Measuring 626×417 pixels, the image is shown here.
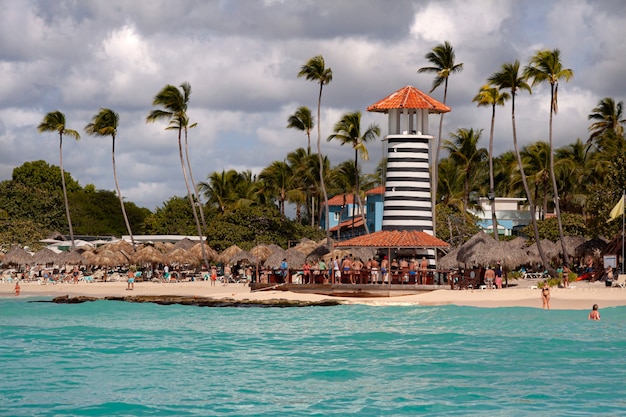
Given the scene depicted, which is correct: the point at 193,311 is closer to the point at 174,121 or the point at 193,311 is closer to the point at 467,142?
the point at 174,121

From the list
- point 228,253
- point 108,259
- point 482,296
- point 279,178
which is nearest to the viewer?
point 482,296

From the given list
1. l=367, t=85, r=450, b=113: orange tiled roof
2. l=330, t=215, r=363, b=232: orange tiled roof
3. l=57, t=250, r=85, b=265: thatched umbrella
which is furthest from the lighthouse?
l=330, t=215, r=363, b=232: orange tiled roof

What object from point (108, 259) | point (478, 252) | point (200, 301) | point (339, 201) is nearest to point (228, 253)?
point (108, 259)

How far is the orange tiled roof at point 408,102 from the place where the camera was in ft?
142

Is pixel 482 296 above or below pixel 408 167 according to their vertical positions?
below

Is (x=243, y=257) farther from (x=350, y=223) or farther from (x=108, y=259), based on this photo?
(x=350, y=223)

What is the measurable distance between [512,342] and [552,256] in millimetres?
22521

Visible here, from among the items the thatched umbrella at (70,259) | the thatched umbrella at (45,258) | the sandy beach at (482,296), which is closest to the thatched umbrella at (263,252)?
the sandy beach at (482,296)

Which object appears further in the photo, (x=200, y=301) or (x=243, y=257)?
(x=243, y=257)

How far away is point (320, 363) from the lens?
24062 mm

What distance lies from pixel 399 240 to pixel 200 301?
29.5 ft

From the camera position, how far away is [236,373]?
22.7m

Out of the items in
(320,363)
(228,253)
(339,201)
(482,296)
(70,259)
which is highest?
(339,201)

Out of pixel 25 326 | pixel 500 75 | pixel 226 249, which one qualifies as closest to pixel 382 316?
pixel 25 326
